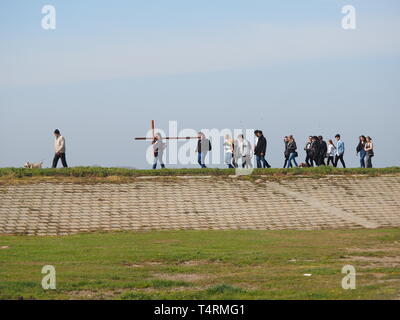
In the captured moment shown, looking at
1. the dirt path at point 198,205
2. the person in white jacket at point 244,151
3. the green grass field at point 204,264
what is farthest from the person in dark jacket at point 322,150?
the green grass field at point 204,264

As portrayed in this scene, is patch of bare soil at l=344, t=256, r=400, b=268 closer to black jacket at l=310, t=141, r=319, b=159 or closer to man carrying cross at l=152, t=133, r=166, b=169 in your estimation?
man carrying cross at l=152, t=133, r=166, b=169

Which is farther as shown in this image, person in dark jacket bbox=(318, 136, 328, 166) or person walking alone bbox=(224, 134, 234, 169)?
person in dark jacket bbox=(318, 136, 328, 166)

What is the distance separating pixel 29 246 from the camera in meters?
19.2

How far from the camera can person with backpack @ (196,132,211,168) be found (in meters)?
32.0

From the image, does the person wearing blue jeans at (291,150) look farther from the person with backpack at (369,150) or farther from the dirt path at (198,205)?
the dirt path at (198,205)

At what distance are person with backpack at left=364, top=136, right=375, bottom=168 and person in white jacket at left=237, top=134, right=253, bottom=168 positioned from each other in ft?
16.7

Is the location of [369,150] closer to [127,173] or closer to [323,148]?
[323,148]

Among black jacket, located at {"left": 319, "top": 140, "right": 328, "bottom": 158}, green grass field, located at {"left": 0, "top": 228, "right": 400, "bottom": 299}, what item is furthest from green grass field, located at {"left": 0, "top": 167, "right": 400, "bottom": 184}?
green grass field, located at {"left": 0, "top": 228, "right": 400, "bottom": 299}

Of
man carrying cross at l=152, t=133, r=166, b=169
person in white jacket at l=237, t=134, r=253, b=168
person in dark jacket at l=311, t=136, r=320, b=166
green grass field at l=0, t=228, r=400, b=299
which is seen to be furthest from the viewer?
person in dark jacket at l=311, t=136, r=320, b=166

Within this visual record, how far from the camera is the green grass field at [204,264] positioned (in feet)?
43.2

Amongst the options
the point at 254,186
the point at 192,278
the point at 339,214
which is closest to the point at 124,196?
the point at 254,186
